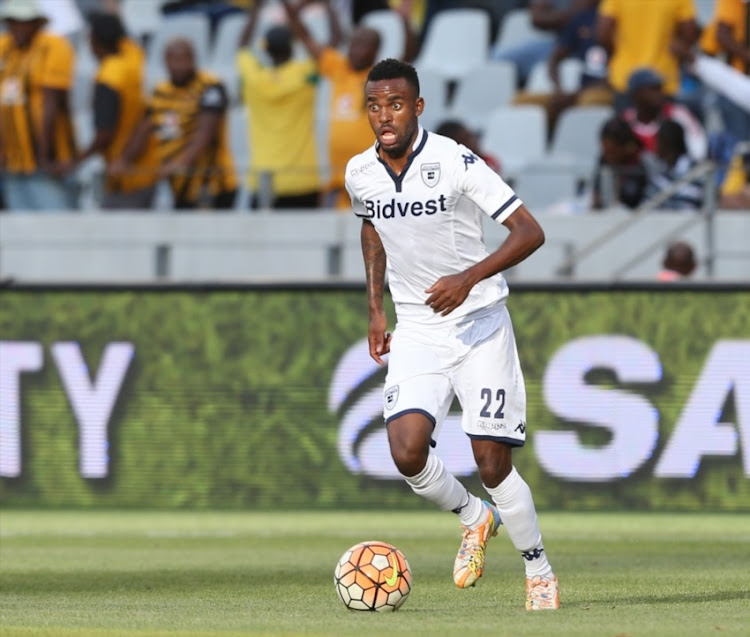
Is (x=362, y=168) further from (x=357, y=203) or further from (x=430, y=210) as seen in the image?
(x=430, y=210)

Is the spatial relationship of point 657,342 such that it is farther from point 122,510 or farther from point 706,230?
point 122,510

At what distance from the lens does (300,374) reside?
559 inches

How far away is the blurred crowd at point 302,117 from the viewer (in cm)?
1578

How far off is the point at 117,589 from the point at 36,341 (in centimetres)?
571

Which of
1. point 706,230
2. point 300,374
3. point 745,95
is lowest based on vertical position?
point 300,374

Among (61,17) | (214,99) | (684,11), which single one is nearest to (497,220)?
(214,99)

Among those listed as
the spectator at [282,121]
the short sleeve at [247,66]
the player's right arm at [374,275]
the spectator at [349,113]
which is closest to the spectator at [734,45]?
the spectator at [349,113]

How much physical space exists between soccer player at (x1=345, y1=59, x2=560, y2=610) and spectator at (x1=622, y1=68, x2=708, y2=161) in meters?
8.27

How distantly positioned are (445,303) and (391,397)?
2.27 feet

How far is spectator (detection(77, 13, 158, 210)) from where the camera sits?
16.7 meters

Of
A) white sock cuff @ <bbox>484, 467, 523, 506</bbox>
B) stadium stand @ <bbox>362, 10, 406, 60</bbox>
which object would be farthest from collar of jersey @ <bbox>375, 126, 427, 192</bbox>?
stadium stand @ <bbox>362, 10, 406, 60</bbox>

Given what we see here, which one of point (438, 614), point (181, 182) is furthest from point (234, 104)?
point (438, 614)

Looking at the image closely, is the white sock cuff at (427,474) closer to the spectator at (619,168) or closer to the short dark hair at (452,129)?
the short dark hair at (452,129)

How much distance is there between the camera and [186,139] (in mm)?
16547
